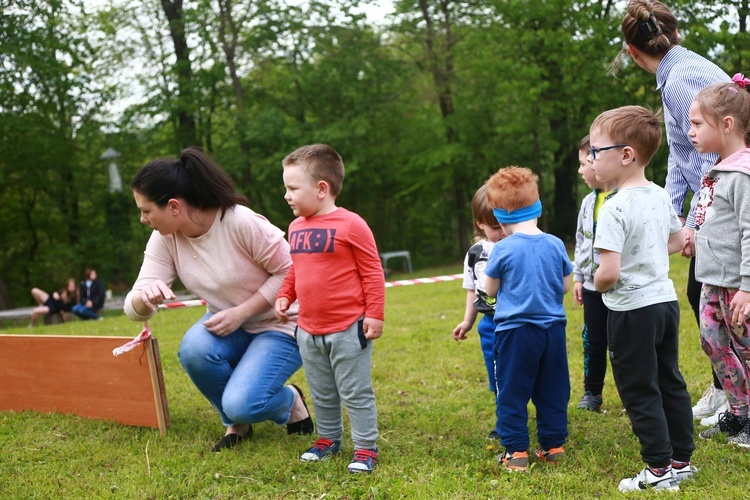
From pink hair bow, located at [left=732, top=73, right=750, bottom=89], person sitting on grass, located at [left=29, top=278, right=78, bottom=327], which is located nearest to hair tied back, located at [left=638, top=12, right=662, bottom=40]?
pink hair bow, located at [left=732, top=73, right=750, bottom=89]

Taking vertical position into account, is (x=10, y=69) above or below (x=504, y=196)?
above

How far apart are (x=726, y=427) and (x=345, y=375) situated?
6.40ft

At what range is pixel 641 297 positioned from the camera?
3037mm

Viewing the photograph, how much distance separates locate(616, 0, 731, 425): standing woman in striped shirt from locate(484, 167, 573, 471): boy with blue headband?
72 cm

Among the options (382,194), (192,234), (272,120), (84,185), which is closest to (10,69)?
(84,185)

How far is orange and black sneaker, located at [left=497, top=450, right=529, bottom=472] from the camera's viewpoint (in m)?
3.43

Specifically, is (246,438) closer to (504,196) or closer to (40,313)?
(504,196)

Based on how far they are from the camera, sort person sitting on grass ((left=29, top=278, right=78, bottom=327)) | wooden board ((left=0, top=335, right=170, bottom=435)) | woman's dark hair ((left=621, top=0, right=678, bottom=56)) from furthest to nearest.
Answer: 1. person sitting on grass ((left=29, top=278, right=78, bottom=327))
2. wooden board ((left=0, top=335, right=170, bottom=435))
3. woman's dark hair ((left=621, top=0, right=678, bottom=56))

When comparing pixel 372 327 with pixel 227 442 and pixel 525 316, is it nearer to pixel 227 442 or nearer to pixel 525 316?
pixel 525 316

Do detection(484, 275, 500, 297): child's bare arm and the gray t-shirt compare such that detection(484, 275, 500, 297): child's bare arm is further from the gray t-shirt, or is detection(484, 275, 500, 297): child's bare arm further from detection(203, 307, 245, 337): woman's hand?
detection(203, 307, 245, 337): woman's hand

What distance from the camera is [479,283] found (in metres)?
3.89

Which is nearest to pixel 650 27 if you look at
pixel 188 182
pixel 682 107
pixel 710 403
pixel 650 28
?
pixel 650 28

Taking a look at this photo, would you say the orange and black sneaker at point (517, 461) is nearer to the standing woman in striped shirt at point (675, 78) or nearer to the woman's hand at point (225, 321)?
the standing woman in striped shirt at point (675, 78)

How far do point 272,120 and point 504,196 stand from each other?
69.8 ft
